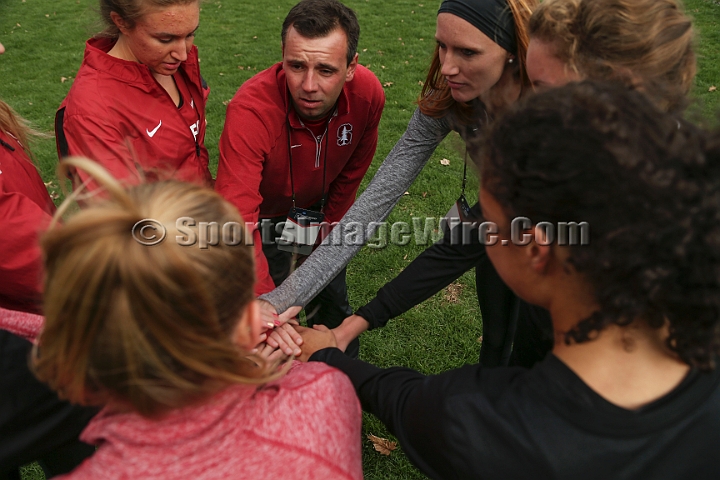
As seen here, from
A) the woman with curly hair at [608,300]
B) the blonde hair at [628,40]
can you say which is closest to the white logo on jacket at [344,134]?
the blonde hair at [628,40]

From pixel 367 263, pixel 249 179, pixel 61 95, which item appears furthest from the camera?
pixel 61 95

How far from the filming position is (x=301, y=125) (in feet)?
9.69

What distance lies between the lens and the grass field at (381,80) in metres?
3.82

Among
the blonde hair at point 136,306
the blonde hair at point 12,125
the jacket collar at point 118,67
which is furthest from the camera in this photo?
the jacket collar at point 118,67

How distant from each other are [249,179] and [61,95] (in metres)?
6.62

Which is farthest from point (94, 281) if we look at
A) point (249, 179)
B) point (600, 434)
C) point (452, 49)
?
point (452, 49)

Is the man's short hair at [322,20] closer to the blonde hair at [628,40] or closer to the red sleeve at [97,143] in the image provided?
the red sleeve at [97,143]

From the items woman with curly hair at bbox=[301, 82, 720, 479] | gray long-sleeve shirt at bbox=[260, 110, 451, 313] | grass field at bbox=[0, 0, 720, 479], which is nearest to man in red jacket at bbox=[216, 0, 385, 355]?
gray long-sleeve shirt at bbox=[260, 110, 451, 313]

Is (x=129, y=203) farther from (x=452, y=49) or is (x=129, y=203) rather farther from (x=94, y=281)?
(x=452, y=49)

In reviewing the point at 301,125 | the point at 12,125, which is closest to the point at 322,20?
the point at 301,125

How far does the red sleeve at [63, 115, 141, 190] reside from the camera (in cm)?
234

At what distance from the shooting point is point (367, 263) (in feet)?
15.4

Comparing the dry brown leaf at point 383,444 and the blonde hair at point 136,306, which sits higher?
the blonde hair at point 136,306

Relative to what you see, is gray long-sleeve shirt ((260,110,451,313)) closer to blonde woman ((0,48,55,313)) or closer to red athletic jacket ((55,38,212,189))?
red athletic jacket ((55,38,212,189))
